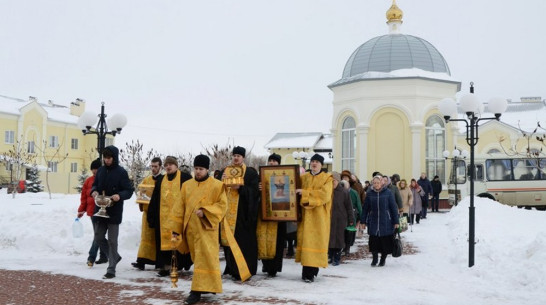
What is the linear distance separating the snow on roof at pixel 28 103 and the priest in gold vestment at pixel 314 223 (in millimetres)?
42402

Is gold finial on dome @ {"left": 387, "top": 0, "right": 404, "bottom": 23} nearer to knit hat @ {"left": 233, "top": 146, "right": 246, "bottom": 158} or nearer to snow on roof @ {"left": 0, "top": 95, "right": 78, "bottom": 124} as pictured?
knit hat @ {"left": 233, "top": 146, "right": 246, "bottom": 158}

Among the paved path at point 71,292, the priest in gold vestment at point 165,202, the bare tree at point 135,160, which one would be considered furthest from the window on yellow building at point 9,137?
the priest in gold vestment at point 165,202

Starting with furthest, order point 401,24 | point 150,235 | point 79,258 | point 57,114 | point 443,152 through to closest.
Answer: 1. point 57,114
2. point 401,24
3. point 443,152
4. point 79,258
5. point 150,235

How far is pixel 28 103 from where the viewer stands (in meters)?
47.0

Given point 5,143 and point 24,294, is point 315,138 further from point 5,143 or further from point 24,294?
point 24,294

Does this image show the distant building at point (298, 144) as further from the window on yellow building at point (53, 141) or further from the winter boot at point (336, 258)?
the winter boot at point (336, 258)

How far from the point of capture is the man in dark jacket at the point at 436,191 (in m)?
25.1

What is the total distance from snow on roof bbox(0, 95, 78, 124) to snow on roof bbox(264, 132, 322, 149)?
1929 cm

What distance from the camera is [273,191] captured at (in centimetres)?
880

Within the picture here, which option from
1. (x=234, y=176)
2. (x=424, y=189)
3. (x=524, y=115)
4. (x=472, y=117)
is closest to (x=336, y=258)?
(x=234, y=176)

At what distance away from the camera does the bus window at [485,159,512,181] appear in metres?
25.6

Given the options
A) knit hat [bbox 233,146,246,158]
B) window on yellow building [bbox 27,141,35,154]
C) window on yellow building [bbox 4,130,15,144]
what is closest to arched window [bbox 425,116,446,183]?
knit hat [bbox 233,146,246,158]

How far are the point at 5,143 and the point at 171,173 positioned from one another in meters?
41.5

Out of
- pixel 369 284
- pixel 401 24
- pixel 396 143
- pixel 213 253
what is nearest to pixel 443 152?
pixel 396 143
